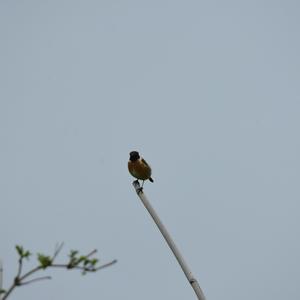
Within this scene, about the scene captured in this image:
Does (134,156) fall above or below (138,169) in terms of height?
above

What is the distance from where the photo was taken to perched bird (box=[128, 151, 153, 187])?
39.5 feet

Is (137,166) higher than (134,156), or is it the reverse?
(134,156)

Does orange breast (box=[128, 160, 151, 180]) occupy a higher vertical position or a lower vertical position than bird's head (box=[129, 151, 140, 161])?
lower

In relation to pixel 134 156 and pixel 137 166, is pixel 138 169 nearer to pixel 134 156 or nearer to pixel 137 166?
pixel 137 166

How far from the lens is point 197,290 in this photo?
3.04m

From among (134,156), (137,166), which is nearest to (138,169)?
(137,166)

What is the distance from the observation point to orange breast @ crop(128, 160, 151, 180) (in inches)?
474

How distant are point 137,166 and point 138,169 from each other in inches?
3.3

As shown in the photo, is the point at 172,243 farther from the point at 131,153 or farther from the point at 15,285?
the point at 131,153

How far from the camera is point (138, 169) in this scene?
474 inches

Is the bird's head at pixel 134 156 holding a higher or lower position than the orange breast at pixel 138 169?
higher

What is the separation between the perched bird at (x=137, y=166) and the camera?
12055 mm

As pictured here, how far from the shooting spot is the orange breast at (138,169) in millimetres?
12047

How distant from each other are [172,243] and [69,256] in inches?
53.7
